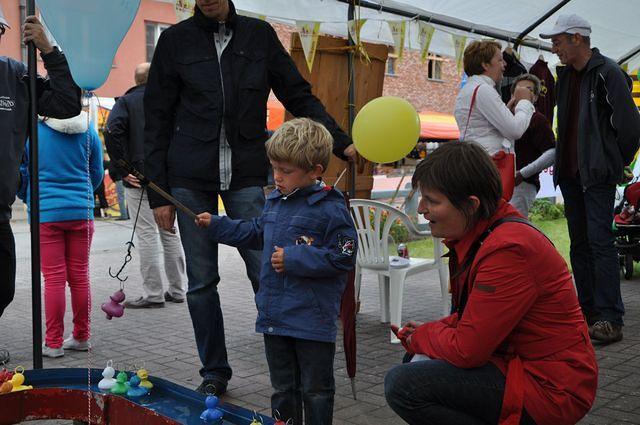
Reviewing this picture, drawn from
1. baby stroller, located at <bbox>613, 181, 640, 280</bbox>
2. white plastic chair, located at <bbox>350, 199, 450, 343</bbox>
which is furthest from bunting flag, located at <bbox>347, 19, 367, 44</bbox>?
baby stroller, located at <bbox>613, 181, 640, 280</bbox>

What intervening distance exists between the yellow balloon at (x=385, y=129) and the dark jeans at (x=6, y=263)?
2128mm

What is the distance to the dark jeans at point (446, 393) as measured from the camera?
2.35 metres

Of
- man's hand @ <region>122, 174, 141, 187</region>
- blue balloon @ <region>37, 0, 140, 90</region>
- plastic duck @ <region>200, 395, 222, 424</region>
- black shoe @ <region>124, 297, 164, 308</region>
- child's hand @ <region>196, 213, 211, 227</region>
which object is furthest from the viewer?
black shoe @ <region>124, 297, 164, 308</region>

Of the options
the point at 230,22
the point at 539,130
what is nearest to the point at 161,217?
the point at 230,22

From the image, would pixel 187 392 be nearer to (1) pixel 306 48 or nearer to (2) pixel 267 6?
(1) pixel 306 48

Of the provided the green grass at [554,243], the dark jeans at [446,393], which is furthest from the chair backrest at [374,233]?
the green grass at [554,243]

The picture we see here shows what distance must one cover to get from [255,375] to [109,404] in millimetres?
1558

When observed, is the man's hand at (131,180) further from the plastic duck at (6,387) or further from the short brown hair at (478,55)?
the plastic duck at (6,387)

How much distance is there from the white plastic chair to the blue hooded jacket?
7.85 ft

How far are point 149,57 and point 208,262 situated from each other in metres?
A: 22.4

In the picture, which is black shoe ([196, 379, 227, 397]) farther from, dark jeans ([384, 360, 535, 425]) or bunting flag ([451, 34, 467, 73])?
bunting flag ([451, 34, 467, 73])

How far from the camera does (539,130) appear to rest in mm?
6121

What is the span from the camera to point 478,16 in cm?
746

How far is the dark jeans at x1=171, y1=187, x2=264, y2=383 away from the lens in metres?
3.81
